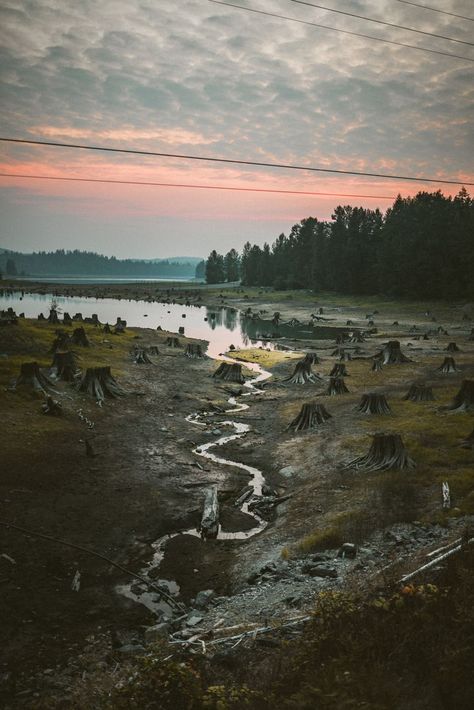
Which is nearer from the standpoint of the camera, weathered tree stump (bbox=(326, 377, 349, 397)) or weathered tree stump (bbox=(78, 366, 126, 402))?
weathered tree stump (bbox=(78, 366, 126, 402))

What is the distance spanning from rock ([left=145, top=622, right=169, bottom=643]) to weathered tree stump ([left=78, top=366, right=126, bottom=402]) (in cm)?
2011

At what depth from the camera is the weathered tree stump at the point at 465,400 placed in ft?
88.6

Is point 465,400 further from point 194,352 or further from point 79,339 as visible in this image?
point 79,339

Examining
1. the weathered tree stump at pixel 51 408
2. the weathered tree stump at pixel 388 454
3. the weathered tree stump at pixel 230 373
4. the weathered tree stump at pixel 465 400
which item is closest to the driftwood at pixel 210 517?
the weathered tree stump at pixel 388 454

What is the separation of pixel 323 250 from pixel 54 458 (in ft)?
392

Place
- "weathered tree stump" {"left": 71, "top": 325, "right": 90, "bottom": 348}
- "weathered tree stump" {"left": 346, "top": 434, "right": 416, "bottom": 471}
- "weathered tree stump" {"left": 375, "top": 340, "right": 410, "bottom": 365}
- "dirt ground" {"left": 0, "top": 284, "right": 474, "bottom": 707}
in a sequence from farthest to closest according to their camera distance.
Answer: "weathered tree stump" {"left": 71, "top": 325, "right": 90, "bottom": 348}, "weathered tree stump" {"left": 375, "top": 340, "right": 410, "bottom": 365}, "weathered tree stump" {"left": 346, "top": 434, "right": 416, "bottom": 471}, "dirt ground" {"left": 0, "top": 284, "right": 474, "bottom": 707}

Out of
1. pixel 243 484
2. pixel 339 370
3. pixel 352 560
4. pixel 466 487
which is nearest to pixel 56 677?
pixel 352 560

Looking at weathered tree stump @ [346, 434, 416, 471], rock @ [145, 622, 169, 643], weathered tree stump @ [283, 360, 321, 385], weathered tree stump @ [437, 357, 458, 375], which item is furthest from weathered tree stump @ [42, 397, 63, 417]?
weathered tree stump @ [437, 357, 458, 375]

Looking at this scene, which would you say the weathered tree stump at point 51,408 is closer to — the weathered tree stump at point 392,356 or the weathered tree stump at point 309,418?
the weathered tree stump at point 309,418

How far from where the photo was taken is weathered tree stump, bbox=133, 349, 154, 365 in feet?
144

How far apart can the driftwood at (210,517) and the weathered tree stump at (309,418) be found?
9.88 m

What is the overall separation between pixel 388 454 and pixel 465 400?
969 centimetres

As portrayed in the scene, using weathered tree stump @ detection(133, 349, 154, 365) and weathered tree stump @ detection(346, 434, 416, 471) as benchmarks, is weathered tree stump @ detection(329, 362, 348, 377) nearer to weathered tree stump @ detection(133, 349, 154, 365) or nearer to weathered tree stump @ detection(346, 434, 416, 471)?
weathered tree stump @ detection(133, 349, 154, 365)

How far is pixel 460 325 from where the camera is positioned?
76938 mm
